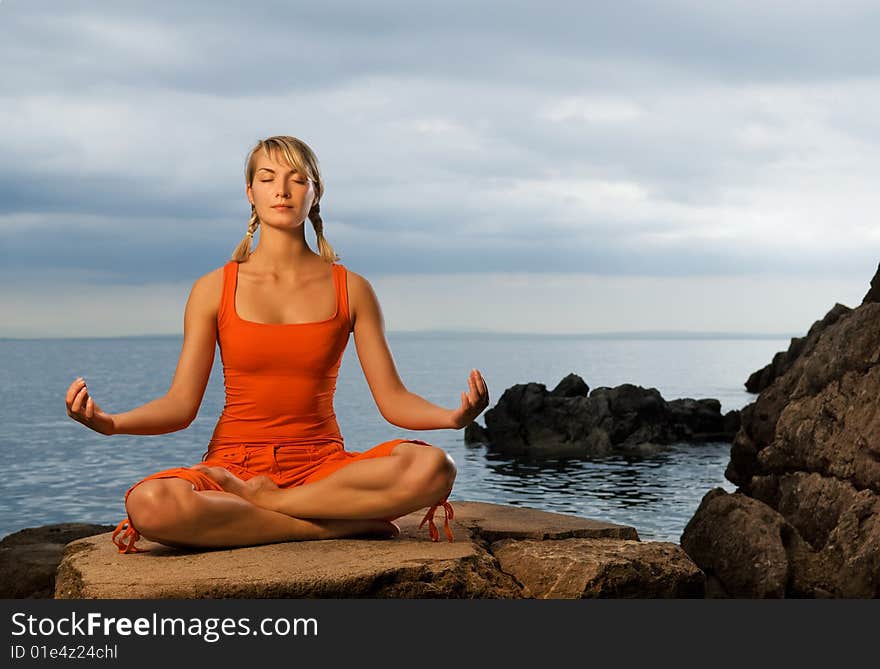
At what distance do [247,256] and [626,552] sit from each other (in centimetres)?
249

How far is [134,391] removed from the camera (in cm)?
5141

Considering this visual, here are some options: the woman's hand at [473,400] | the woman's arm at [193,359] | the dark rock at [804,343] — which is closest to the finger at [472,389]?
the woman's hand at [473,400]

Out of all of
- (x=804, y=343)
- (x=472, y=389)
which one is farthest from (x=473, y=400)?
(x=804, y=343)

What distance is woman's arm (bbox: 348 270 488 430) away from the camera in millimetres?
5277

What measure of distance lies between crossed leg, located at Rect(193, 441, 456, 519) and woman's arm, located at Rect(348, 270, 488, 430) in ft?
0.57

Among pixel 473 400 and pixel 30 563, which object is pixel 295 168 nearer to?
pixel 473 400

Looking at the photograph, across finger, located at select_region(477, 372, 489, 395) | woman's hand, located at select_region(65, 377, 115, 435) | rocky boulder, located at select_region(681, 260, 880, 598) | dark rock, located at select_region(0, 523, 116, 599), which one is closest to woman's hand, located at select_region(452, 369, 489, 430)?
finger, located at select_region(477, 372, 489, 395)

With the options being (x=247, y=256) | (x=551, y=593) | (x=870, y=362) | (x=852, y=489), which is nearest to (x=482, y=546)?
(x=551, y=593)

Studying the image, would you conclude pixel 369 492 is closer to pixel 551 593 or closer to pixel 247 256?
pixel 551 593

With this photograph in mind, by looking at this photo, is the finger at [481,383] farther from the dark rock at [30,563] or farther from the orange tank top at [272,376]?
the dark rock at [30,563]

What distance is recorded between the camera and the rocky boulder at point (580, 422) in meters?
24.0

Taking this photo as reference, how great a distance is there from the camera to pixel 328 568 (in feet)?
15.7

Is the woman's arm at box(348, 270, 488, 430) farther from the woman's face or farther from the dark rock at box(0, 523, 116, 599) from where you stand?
the dark rock at box(0, 523, 116, 599)

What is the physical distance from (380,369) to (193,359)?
3.13 feet
